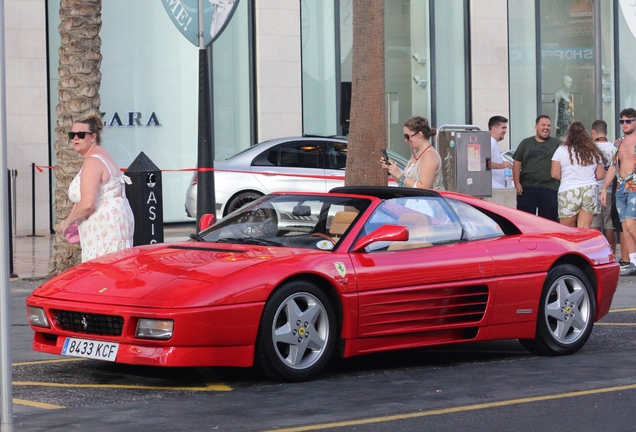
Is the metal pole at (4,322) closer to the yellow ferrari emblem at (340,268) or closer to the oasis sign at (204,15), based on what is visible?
the yellow ferrari emblem at (340,268)

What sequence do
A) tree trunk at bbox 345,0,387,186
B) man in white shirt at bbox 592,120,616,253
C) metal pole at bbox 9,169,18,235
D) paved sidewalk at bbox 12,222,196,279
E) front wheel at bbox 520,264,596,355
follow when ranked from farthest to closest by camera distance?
1. metal pole at bbox 9,169,18,235
2. man in white shirt at bbox 592,120,616,253
3. paved sidewalk at bbox 12,222,196,279
4. tree trunk at bbox 345,0,387,186
5. front wheel at bbox 520,264,596,355

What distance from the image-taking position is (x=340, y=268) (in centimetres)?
714

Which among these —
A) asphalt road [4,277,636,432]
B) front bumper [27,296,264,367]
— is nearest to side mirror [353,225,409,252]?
asphalt road [4,277,636,432]

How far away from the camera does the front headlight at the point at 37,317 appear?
707 centimetres

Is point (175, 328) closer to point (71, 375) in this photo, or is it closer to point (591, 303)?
point (71, 375)

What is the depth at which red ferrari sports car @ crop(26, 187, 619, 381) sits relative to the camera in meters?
6.64

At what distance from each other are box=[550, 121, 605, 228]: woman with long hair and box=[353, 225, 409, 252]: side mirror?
6.55 m

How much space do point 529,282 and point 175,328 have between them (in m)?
2.78

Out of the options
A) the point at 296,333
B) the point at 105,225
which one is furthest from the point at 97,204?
the point at 296,333

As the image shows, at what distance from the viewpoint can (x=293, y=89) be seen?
76.3 ft

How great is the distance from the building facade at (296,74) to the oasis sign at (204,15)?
7464 mm

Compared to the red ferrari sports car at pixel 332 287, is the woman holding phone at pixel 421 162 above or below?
above

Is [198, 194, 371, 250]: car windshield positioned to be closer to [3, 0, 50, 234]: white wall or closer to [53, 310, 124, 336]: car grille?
[53, 310, 124, 336]: car grille

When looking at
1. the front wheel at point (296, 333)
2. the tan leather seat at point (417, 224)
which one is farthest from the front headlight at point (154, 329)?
the tan leather seat at point (417, 224)
